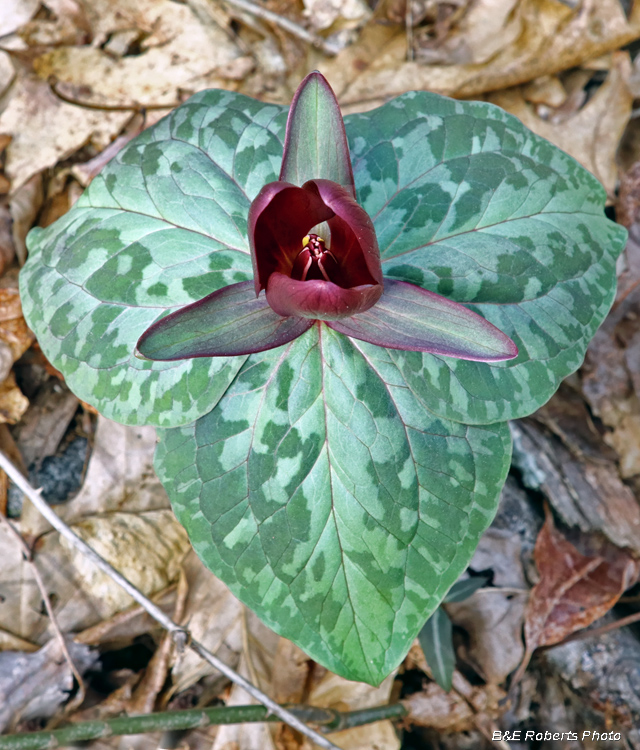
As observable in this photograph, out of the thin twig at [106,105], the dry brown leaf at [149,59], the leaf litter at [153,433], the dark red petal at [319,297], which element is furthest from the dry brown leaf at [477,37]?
the dark red petal at [319,297]

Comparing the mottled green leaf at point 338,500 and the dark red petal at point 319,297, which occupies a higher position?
the dark red petal at point 319,297

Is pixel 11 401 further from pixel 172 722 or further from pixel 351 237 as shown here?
pixel 351 237

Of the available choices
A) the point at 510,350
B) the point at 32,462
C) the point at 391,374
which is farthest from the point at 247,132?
the point at 32,462

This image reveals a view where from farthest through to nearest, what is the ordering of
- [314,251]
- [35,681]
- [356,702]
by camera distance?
[356,702]
[35,681]
[314,251]

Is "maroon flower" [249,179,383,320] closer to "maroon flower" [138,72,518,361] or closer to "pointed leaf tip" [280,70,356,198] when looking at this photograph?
"maroon flower" [138,72,518,361]

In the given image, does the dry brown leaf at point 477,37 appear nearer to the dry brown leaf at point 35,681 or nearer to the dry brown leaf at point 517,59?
the dry brown leaf at point 517,59

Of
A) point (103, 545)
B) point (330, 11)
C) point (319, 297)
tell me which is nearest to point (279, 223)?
point (319, 297)
